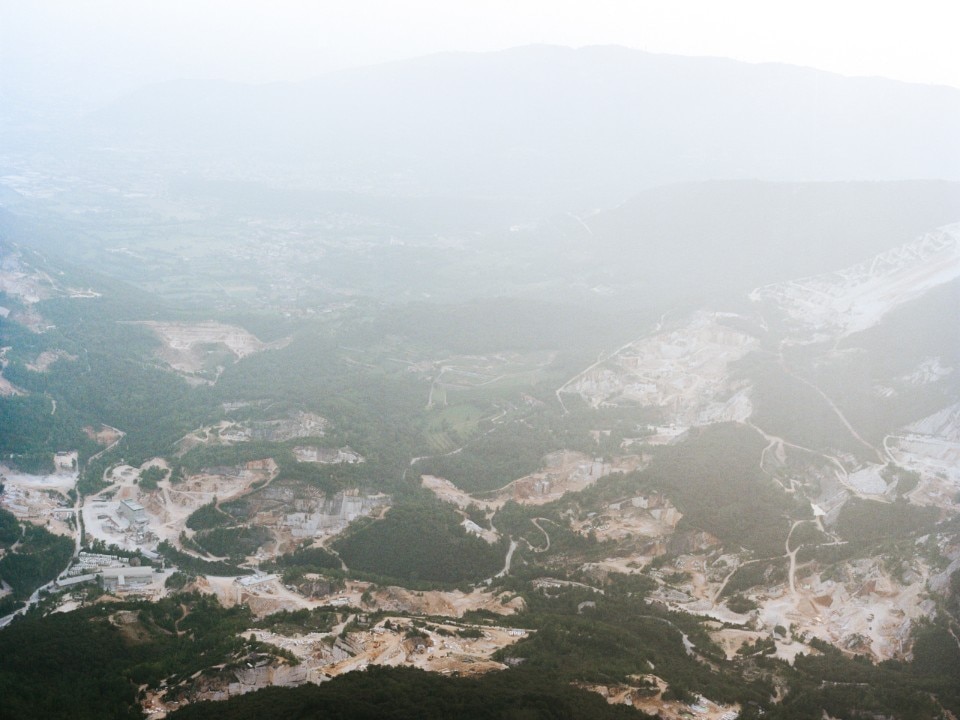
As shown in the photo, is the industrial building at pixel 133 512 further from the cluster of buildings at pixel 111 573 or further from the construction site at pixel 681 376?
the construction site at pixel 681 376

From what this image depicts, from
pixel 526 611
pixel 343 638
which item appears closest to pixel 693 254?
pixel 526 611

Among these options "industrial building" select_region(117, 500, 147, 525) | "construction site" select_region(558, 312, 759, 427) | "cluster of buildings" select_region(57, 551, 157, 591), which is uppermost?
"cluster of buildings" select_region(57, 551, 157, 591)

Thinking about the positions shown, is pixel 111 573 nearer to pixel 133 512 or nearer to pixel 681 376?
pixel 133 512

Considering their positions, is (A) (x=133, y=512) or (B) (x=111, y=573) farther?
(A) (x=133, y=512)

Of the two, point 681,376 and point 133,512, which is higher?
point 133,512

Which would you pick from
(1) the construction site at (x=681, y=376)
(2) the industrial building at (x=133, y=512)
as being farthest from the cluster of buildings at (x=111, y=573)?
(1) the construction site at (x=681, y=376)

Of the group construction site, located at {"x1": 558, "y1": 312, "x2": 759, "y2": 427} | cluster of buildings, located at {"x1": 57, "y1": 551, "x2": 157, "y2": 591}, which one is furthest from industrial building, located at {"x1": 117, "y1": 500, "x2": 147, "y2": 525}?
construction site, located at {"x1": 558, "y1": 312, "x2": 759, "y2": 427}

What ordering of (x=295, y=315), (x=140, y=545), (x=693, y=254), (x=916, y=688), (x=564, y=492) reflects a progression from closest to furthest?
(x=916, y=688) < (x=140, y=545) < (x=564, y=492) < (x=295, y=315) < (x=693, y=254)

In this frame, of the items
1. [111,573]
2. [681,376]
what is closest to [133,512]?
[111,573]

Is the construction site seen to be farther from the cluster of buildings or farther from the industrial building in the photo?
the cluster of buildings

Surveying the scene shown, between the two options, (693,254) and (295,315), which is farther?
(693,254)

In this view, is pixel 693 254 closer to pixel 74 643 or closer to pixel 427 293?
pixel 427 293
